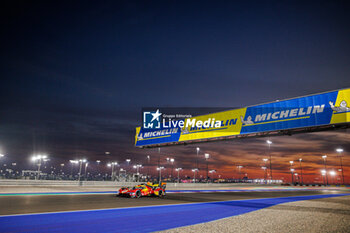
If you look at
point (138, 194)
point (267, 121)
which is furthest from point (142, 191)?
point (267, 121)

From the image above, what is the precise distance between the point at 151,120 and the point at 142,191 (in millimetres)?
8082

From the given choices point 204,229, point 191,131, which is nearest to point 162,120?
point 191,131

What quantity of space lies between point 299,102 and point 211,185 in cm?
3338

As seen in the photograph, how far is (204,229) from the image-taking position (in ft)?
27.2

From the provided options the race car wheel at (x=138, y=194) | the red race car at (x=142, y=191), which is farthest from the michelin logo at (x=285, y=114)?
the race car wheel at (x=138, y=194)

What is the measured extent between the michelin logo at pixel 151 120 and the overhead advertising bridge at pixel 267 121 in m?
0.24

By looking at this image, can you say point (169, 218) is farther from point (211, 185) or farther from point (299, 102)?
point (211, 185)

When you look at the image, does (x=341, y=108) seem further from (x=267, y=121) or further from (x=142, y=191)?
(x=142, y=191)

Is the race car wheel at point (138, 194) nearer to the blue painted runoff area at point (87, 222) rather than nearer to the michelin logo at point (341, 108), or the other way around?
Result: the blue painted runoff area at point (87, 222)

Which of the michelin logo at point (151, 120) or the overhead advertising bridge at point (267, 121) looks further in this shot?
the michelin logo at point (151, 120)

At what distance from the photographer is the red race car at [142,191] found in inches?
765

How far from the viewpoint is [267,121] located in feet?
59.1

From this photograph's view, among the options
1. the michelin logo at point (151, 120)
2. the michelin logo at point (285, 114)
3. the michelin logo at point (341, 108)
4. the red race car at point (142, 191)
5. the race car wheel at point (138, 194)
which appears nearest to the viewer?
the michelin logo at point (341, 108)

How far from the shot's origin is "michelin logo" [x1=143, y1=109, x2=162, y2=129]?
25.4 meters
